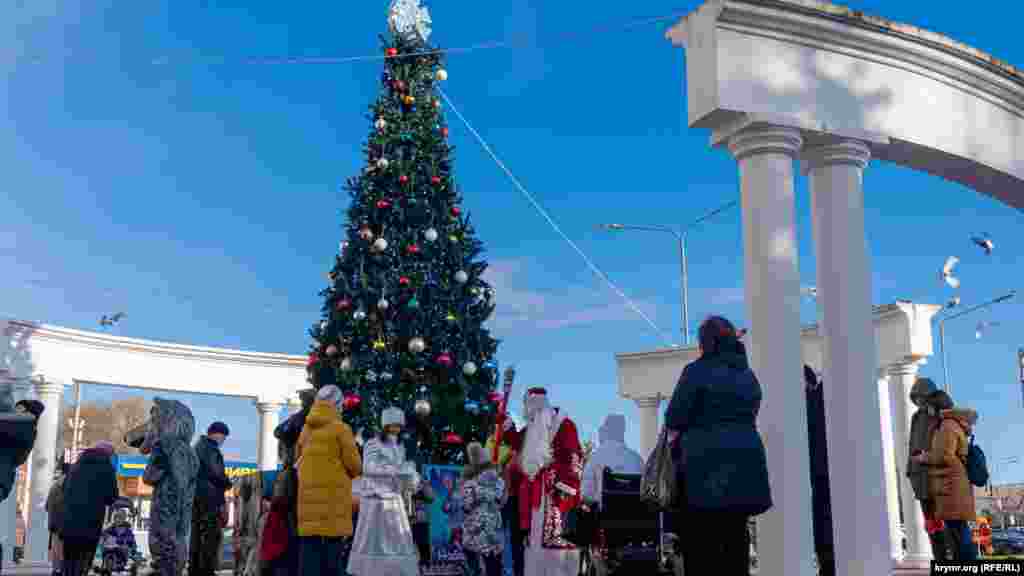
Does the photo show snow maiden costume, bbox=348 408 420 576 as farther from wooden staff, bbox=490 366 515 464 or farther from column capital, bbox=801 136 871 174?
column capital, bbox=801 136 871 174

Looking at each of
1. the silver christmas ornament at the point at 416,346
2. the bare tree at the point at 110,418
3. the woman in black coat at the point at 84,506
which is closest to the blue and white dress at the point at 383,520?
the woman in black coat at the point at 84,506

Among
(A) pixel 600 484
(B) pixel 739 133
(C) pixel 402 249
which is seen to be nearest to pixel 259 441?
(C) pixel 402 249

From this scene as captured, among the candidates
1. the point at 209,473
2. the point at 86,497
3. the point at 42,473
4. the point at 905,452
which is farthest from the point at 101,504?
the point at 905,452

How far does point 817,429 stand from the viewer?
299 inches

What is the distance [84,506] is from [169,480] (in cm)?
95

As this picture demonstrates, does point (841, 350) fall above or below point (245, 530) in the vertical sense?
above

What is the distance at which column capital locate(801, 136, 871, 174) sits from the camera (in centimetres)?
755

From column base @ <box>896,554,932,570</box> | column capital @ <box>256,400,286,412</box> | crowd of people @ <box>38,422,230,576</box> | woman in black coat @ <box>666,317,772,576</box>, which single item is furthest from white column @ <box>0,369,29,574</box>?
column base @ <box>896,554,932,570</box>

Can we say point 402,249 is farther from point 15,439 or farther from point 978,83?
point 15,439

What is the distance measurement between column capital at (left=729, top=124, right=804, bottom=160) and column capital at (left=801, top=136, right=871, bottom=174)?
544 millimetres

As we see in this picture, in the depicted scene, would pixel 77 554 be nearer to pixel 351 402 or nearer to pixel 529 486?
pixel 351 402

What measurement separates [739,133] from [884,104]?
1.56 m

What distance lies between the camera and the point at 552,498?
327 inches

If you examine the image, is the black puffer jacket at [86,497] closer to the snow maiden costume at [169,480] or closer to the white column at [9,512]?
the snow maiden costume at [169,480]
